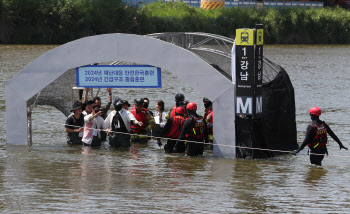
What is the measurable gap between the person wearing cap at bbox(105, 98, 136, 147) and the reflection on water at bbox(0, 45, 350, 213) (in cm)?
34

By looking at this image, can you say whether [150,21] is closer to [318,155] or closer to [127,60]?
[127,60]

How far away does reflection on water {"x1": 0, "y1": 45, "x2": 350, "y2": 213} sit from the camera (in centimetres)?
1247

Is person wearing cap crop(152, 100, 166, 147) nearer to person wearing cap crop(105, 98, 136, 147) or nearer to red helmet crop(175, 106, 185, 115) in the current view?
person wearing cap crop(105, 98, 136, 147)

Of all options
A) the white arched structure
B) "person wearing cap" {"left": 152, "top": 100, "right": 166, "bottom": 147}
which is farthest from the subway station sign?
"person wearing cap" {"left": 152, "top": 100, "right": 166, "bottom": 147}

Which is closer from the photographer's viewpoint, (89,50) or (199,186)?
(199,186)

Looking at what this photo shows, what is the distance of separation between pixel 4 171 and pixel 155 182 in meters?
3.63

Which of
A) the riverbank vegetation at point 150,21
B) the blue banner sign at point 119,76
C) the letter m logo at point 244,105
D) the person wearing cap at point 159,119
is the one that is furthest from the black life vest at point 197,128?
the riverbank vegetation at point 150,21

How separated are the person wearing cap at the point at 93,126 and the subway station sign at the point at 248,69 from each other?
3898 millimetres

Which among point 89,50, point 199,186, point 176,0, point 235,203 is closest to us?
point 235,203

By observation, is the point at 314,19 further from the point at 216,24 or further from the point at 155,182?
the point at 155,182

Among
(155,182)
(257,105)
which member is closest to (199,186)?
(155,182)

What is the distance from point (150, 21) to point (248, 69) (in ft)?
179

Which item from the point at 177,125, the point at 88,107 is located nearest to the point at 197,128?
the point at 177,125

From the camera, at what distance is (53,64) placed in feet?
56.2
